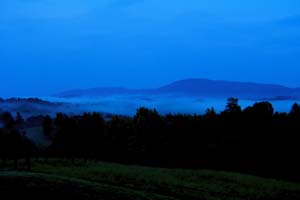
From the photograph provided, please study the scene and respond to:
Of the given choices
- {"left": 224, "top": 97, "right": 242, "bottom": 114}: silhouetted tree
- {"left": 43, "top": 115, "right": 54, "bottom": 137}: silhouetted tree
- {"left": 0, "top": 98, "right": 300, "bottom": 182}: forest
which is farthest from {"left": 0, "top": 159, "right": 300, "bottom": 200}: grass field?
{"left": 43, "top": 115, "right": 54, "bottom": 137}: silhouetted tree

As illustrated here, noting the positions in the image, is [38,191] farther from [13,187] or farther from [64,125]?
[64,125]

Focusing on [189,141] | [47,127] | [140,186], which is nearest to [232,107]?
[189,141]

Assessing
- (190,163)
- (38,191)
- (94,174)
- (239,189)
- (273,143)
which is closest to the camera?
(38,191)

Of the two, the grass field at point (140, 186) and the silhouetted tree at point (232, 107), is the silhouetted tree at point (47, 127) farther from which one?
the silhouetted tree at point (232, 107)

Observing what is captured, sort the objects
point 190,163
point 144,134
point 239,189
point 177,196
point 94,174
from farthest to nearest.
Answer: point 144,134, point 190,163, point 94,174, point 239,189, point 177,196

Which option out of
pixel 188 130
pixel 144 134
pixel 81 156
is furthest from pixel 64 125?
pixel 188 130

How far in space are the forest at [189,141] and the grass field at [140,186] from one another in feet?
45.8

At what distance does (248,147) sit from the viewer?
79812 millimetres

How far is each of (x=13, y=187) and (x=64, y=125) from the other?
6072 cm

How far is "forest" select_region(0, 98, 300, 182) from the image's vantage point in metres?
75.1

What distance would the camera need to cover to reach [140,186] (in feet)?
156

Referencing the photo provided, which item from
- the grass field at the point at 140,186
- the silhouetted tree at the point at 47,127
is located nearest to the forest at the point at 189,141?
the grass field at the point at 140,186

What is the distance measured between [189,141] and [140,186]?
133ft

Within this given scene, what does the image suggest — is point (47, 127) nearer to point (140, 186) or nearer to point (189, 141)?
point (189, 141)
